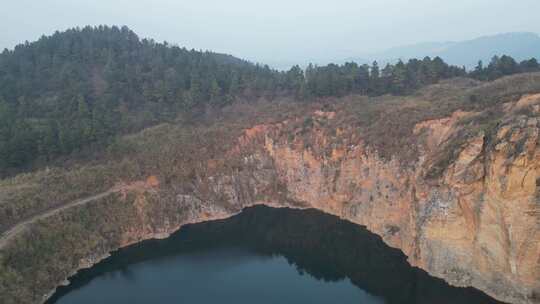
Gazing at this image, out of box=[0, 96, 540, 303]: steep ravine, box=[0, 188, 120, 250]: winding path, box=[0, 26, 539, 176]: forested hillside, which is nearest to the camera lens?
box=[0, 96, 540, 303]: steep ravine

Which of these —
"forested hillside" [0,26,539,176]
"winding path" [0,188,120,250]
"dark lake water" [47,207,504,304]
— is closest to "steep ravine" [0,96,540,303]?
"winding path" [0,188,120,250]

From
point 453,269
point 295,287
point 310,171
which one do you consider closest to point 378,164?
point 310,171

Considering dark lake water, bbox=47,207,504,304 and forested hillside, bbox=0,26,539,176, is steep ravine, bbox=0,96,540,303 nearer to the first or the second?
dark lake water, bbox=47,207,504,304

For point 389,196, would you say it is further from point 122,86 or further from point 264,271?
point 122,86

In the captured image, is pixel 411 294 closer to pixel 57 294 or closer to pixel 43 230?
pixel 57 294

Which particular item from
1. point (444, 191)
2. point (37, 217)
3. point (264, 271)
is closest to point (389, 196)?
point (444, 191)

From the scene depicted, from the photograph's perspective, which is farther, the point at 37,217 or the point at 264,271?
the point at 37,217

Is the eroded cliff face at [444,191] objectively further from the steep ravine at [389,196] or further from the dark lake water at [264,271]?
the dark lake water at [264,271]
